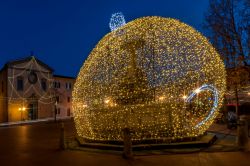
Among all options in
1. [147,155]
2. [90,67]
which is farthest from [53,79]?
[147,155]

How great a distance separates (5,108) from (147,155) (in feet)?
108

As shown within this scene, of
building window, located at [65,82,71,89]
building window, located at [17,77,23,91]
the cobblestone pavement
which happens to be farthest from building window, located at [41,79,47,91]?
the cobblestone pavement

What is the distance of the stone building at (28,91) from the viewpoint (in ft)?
123

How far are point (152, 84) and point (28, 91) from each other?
34094 mm

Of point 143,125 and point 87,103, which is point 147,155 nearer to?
point 143,125

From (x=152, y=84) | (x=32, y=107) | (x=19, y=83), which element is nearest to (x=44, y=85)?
(x=32, y=107)

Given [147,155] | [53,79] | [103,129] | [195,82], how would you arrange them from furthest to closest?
[53,79]
[103,129]
[195,82]
[147,155]

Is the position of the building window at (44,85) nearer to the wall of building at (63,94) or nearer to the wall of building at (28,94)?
the wall of building at (28,94)

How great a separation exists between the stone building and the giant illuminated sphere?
26534 mm

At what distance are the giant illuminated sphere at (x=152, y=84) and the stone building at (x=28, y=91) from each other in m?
26.5

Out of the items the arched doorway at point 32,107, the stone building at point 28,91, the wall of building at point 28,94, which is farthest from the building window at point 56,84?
the arched doorway at point 32,107

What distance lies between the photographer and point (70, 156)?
9859 millimetres

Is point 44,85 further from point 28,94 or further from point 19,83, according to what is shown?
point 19,83

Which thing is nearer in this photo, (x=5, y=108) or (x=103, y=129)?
(x=103, y=129)
